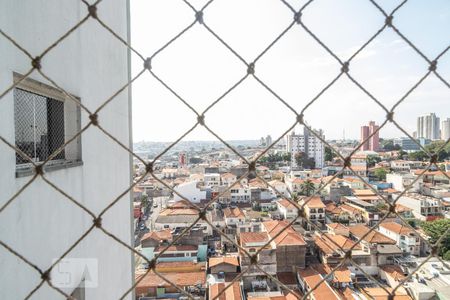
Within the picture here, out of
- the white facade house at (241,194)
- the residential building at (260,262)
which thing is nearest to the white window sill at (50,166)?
the residential building at (260,262)

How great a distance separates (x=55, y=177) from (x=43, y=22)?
54cm

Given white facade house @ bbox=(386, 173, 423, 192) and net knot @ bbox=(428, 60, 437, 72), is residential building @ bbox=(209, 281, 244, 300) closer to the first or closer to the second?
net knot @ bbox=(428, 60, 437, 72)

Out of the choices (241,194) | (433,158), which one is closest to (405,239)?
(241,194)

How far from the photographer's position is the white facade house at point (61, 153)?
2.96ft

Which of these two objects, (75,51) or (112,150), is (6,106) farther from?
(112,150)

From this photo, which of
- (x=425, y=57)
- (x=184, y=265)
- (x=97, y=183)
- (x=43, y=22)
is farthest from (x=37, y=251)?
(x=184, y=265)

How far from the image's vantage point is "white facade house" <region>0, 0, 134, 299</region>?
2.96 feet

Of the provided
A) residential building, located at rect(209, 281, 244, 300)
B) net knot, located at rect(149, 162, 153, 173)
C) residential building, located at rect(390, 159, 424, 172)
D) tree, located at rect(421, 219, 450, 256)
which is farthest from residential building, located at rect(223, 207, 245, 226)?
residential building, located at rect(390, 159, 424, 172)

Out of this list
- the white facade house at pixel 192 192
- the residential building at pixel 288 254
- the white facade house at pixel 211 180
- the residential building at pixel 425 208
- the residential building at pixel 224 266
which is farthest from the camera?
the white facade house at pixel 211 180

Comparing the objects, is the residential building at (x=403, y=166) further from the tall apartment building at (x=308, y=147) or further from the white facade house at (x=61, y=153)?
the white facade house at (x=61, y=153)

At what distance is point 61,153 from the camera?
136 centimetres

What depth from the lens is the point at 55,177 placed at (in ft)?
3.90

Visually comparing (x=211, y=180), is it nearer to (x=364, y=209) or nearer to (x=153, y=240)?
(x=364, y=209)

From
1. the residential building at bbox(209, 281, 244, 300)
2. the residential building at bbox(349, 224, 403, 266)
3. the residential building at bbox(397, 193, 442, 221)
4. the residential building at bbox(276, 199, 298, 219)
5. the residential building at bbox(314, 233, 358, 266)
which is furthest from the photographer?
the residential building at bbox(397, 193, 442, 221)
